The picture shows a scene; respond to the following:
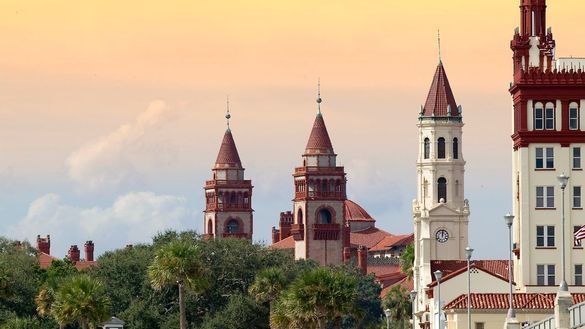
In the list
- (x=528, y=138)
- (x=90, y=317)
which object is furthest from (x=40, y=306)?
(x=528, y=138)

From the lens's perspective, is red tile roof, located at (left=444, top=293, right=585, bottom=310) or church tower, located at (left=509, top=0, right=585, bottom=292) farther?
church tower, located at (left=509, top=0, right=585, bottom=292)

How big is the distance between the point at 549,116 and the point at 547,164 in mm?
2971

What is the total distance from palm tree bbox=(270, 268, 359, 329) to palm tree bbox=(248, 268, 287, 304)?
84.5 ft

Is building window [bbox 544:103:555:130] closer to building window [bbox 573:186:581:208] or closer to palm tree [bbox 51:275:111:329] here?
building window [bbox 573:186:581:208]

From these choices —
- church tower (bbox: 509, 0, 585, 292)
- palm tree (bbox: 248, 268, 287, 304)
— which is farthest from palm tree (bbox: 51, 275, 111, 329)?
church tower (bbox: 509, 0, 585, 292)

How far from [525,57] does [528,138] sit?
547 centimetres

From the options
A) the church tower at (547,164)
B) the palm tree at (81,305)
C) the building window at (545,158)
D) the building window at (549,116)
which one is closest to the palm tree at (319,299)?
the palm tree at (81,305)

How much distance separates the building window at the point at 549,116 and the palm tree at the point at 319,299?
24.5m

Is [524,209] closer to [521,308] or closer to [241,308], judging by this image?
[521,308]

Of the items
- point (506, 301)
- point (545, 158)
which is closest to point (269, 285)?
point (545, 158)

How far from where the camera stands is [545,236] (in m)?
155

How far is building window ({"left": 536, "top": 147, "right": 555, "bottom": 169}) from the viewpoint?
510 feet

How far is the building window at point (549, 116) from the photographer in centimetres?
15575

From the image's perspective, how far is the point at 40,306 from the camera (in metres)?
156
